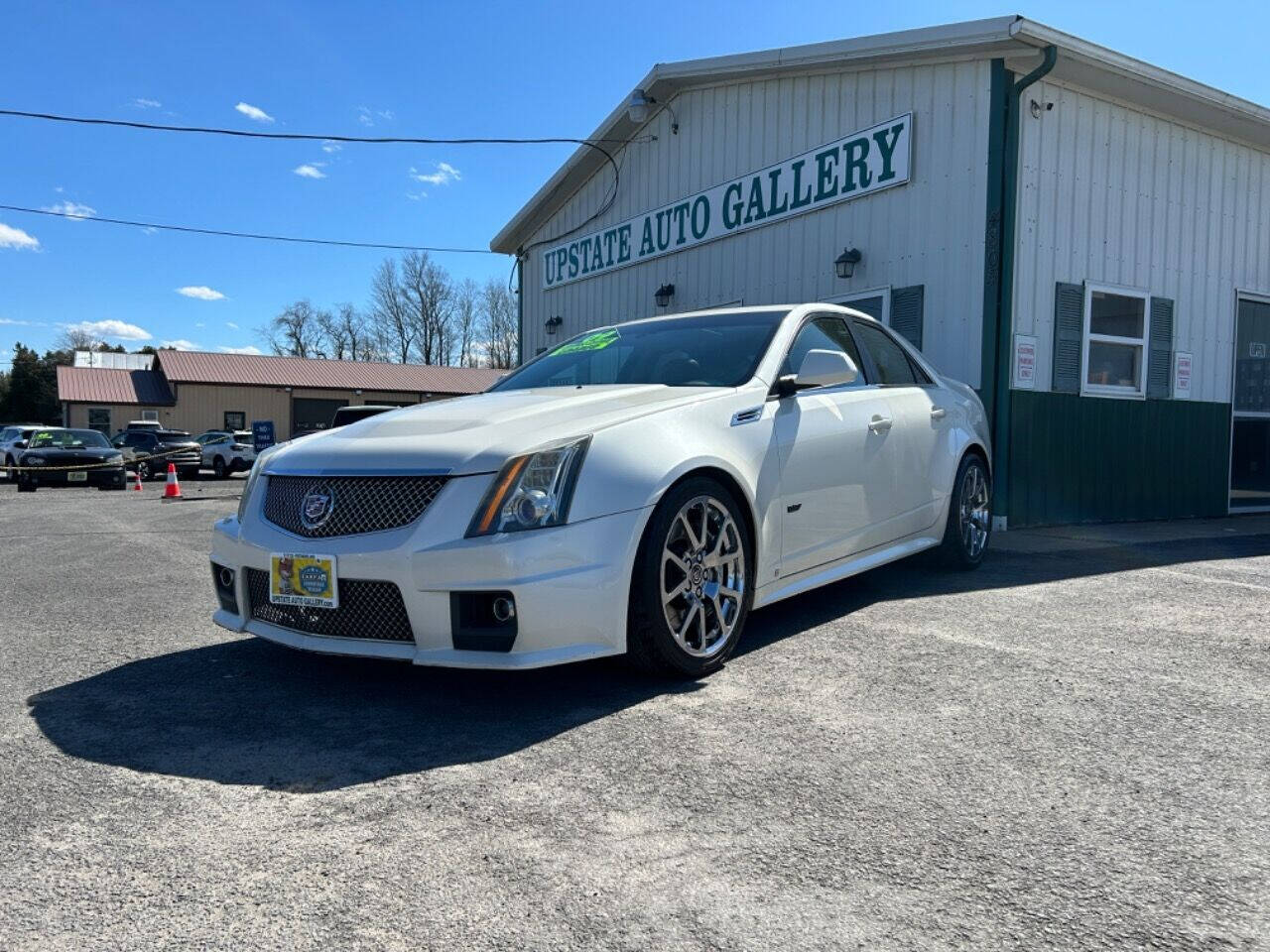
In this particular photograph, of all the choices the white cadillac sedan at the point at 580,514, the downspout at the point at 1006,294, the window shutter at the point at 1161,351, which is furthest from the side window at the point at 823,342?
the window shutter at the point at 1161,351

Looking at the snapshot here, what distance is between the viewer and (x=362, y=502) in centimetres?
332

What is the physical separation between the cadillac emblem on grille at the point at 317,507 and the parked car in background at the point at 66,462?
750 inches

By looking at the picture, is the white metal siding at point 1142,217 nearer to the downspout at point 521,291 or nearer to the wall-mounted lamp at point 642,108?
the wall-mounted lamp at point 642,108

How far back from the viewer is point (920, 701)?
3338mm

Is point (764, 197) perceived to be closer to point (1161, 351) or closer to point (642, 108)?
point (642, 108)

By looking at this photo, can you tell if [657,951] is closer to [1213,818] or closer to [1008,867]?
[1008,867]

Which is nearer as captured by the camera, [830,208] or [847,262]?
[847,262]

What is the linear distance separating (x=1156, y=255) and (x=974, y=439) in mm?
5038

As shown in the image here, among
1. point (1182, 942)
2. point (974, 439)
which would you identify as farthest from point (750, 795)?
point (974, 439)

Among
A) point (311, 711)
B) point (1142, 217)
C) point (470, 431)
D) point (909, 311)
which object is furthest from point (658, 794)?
point (1142, 217)

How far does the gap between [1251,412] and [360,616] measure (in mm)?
11248

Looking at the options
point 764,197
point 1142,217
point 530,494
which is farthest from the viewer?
point 764,197

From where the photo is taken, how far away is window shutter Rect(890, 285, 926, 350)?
884 cm

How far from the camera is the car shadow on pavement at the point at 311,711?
2805mm
